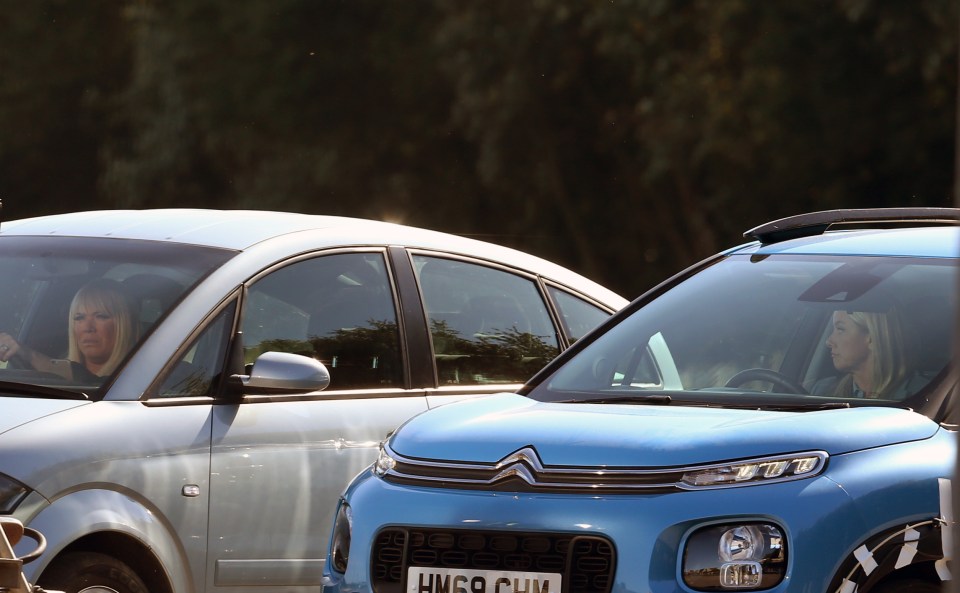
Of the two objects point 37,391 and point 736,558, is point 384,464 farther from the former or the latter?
point 37,391

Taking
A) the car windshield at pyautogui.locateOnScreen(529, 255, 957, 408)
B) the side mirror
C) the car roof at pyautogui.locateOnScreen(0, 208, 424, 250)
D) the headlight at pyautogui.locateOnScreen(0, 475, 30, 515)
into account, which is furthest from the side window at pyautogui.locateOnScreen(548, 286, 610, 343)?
the headlight at pyautogui.locateOnScreen(0, 475, 30, 515)

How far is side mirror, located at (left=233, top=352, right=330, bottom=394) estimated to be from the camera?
17.4ft

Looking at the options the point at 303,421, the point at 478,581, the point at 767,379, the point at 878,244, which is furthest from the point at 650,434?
the point at 303,421

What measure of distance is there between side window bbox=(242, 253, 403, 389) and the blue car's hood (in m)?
1.30

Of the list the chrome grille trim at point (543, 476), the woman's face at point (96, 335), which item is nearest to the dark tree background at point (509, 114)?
the woman's face at point (96, 335)

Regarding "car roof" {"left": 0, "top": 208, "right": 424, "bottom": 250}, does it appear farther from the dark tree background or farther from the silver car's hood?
the dark tree background

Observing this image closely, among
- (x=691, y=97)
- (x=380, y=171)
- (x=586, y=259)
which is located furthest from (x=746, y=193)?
(x=380, y=171)

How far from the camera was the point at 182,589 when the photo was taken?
5.18 m

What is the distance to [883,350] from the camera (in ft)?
15.7

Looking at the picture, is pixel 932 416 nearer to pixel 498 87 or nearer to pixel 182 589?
pixel 182 589

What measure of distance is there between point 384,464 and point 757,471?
106 cm

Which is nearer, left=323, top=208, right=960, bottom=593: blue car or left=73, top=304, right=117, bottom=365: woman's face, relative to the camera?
left=323, top=208, right=960, bottom=593: blue car

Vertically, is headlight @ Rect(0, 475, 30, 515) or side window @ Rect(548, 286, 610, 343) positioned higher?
side window @ Rect(548, 286, 610, 343)

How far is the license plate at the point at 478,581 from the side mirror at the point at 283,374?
49.4 inches
